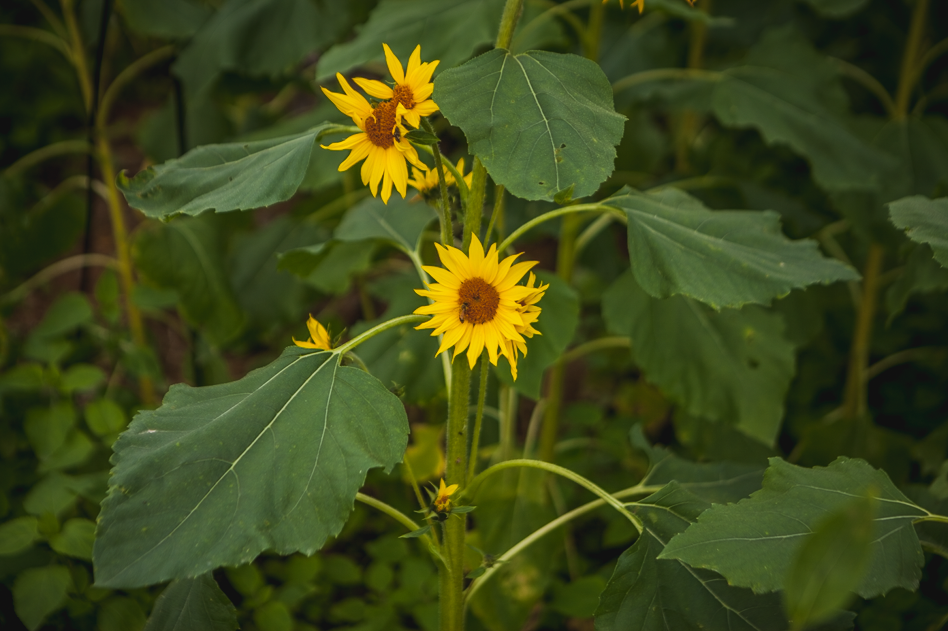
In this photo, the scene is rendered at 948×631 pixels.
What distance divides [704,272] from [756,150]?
1.70 metres

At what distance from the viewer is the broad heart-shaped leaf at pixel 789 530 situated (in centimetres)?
79

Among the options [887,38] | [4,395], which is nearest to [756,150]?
[887,38]

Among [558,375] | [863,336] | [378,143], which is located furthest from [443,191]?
[863,336]

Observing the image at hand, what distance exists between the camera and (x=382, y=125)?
85 cm

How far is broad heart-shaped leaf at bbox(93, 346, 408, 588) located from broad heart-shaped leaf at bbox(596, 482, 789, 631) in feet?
1.27

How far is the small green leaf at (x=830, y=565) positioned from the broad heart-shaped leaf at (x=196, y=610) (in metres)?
0.78

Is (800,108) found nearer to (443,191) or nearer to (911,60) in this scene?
(911,60)

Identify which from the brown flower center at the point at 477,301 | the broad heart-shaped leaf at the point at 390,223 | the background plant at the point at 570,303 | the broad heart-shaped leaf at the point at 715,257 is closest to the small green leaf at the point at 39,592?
the background plant at the point at 570,303

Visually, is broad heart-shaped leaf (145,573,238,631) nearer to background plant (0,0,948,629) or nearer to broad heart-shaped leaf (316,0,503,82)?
background plant (0,0,948,629)

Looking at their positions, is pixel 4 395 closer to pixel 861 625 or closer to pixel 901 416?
pixel 861 625

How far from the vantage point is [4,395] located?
162 centimetres

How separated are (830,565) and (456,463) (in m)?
0.60

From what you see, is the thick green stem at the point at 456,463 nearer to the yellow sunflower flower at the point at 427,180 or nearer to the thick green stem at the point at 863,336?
the yellow sunflower flower at the point at 427,180

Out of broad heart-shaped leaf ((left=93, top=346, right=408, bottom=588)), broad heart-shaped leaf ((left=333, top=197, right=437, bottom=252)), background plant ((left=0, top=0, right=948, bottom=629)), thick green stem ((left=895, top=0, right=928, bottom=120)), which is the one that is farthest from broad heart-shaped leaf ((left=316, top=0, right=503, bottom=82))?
thick green stem ((left=895, top=0, right=928, bottom=120))
